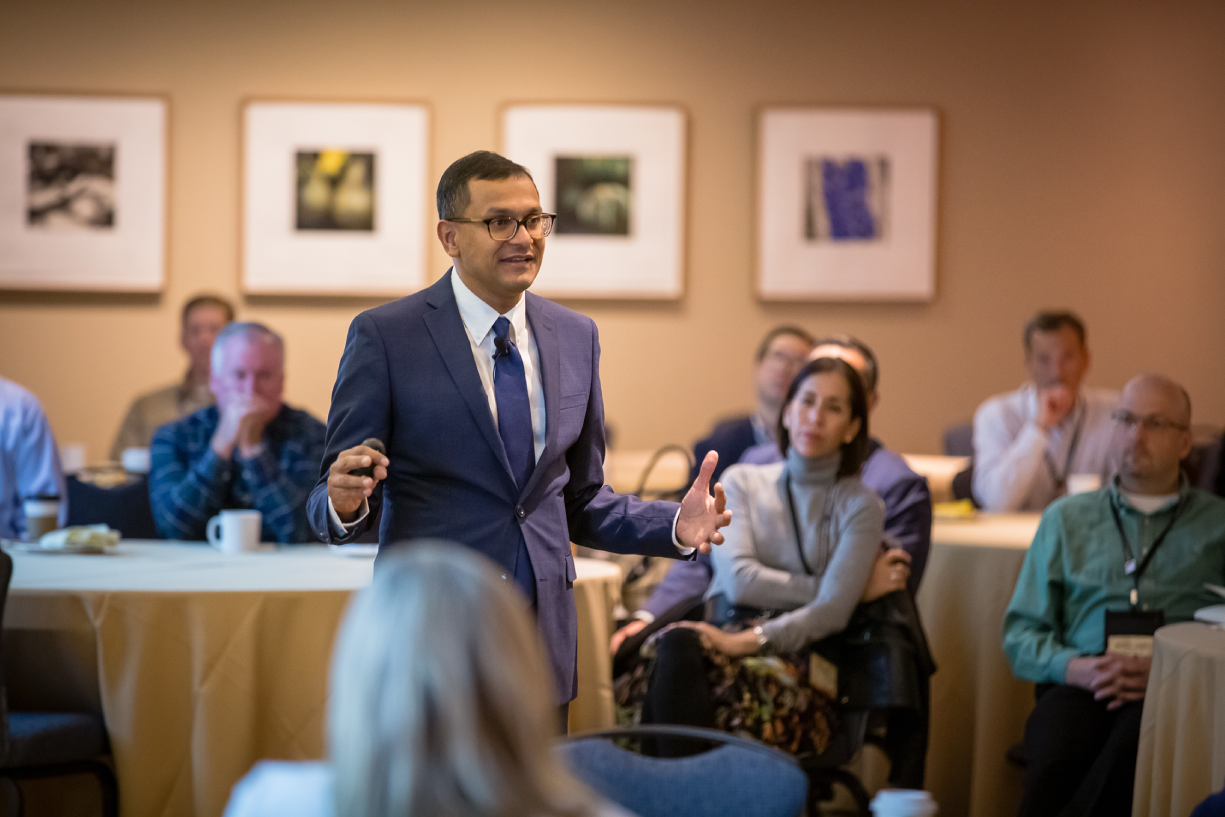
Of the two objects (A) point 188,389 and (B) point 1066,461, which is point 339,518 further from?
(A) point 188,389

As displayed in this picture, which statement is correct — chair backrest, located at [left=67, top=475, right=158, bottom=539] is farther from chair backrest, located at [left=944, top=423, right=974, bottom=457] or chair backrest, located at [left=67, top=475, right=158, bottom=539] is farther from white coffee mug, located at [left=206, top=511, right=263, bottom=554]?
chair backrest, located at [left=944, top=423, right=974, bottom=457]

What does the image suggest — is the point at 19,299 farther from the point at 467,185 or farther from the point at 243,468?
the point at 467,185

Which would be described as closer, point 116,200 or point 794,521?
point 794,521

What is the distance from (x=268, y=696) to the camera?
2766 mm

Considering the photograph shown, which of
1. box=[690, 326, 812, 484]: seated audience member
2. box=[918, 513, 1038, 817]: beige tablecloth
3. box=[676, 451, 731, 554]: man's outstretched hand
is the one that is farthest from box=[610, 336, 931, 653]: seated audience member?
box=[676, 451, 731, 554]: man's outstretched hand

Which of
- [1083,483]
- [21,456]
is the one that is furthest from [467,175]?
[1083,483]

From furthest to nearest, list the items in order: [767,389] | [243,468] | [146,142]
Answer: [146,142]
[767,389]
[243,468]

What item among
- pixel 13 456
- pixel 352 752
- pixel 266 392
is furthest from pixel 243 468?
pixel 352 752

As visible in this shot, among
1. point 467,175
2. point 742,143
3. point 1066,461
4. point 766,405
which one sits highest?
point 742,143

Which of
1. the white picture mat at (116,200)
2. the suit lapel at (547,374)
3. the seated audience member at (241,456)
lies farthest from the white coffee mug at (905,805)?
the white picture mat at (116,200)

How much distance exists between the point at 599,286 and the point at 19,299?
267cm

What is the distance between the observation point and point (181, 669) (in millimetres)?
2719

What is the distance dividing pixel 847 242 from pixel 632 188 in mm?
1025

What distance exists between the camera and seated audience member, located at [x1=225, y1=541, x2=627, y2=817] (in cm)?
87
